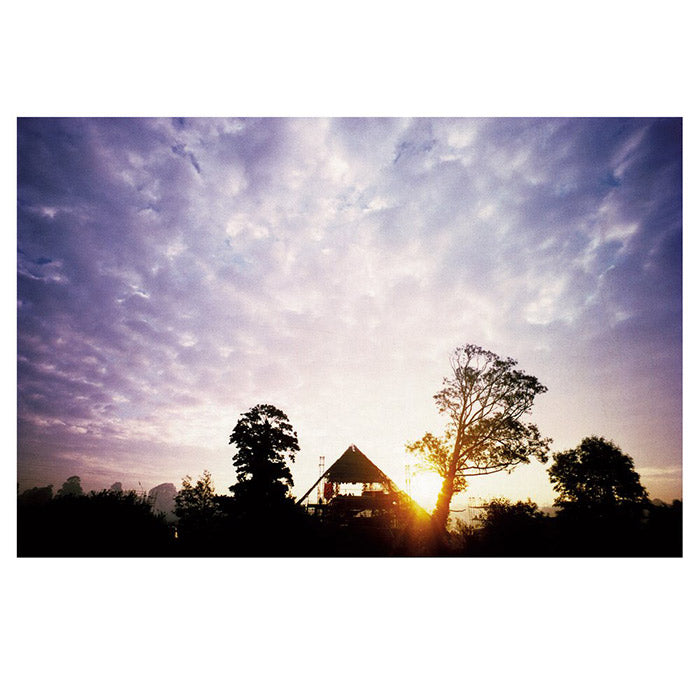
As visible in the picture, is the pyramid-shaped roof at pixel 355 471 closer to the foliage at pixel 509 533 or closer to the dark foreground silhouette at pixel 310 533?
the dark foreground silhouette at pixel 310 533

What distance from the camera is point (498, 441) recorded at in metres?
16.3

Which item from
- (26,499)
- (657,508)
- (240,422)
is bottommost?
(657,508)

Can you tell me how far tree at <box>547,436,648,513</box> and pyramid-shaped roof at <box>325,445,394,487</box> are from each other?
1267 cm

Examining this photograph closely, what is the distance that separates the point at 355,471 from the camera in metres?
19.1

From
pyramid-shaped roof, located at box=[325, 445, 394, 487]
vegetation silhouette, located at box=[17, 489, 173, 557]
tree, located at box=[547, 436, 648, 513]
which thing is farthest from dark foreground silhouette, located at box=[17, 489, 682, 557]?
tree, located at box=[547, 436, 648, 513]

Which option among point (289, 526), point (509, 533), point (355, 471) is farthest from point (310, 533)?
point (509, 533)

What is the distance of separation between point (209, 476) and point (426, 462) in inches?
1262

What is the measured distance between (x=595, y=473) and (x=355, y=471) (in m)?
17.9

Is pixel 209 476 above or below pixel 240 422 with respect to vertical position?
below

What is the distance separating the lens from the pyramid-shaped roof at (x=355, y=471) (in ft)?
61.4

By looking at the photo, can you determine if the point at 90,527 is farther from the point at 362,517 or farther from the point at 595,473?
the point at 595,473

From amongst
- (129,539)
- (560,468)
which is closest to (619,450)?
(560,468)

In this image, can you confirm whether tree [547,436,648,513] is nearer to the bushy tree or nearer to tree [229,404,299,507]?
the bushy tree

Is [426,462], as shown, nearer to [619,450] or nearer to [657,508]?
[657,508]
